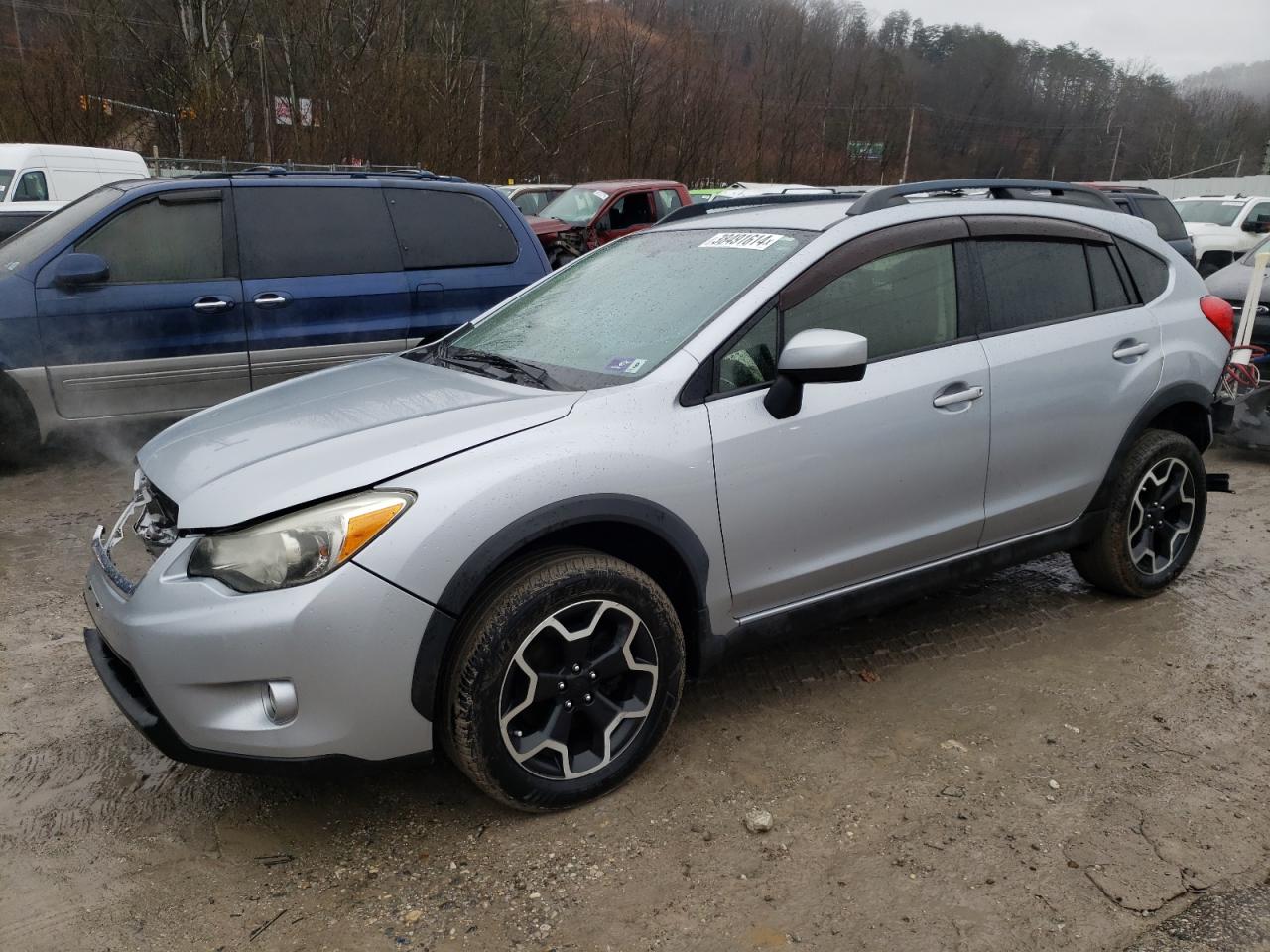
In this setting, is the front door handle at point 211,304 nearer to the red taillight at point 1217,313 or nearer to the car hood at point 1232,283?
the red taillight at point 1217,313

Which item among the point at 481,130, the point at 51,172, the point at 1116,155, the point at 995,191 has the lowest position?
the point at 995,191

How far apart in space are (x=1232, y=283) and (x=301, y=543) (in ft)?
29.5

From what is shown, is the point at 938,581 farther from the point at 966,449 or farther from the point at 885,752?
the point at 885,752

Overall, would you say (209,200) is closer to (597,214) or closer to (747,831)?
(747,831)

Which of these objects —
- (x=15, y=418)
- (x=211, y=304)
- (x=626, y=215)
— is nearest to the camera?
(x=15, y=418)

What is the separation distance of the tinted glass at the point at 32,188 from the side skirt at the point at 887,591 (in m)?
12.6

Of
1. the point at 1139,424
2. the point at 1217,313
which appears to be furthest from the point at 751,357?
the point at 1217,313

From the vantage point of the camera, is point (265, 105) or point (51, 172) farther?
point (265, 105)

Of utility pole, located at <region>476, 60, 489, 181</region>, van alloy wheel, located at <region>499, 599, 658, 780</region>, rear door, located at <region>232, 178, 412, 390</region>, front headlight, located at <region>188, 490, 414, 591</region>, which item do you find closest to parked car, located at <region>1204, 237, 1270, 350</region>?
rear door, located at <region>232, 178, 412, 390</region>

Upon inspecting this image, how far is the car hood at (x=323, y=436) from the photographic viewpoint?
2.53 m

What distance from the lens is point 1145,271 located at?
421cm

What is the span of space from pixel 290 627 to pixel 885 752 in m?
1.90

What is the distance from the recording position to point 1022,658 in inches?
153

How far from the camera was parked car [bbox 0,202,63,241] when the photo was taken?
33.4ft
